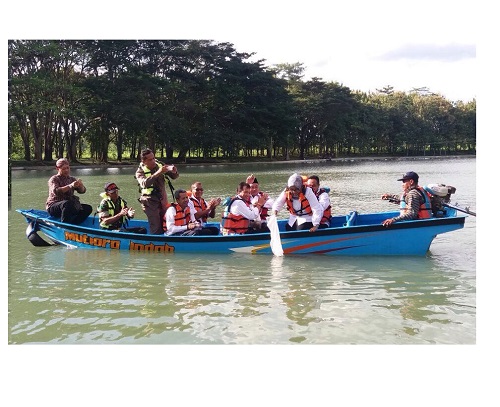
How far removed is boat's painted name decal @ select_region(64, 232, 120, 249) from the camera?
8234 millimetres

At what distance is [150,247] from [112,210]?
900 millimetres

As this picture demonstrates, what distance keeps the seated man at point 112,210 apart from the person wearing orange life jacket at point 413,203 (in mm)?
3957

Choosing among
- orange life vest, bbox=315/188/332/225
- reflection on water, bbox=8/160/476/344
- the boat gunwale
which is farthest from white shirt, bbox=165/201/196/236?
orange life vest, bbox=315/188/332/225

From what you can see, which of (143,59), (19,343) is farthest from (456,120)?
(19,343)

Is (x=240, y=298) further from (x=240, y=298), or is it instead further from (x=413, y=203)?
(x=413, y=203)

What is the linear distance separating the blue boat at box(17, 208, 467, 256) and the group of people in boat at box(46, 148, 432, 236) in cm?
17

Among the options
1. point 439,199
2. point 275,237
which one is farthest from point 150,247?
point 439,199

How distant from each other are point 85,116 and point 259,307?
90.6 feet

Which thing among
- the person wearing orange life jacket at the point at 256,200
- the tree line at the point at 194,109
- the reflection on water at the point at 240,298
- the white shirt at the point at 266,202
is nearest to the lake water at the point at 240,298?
the reflection on water at the point at 240,298

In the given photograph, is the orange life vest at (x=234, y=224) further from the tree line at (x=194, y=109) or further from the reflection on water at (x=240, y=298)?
the tree line at (x=194, y=109)

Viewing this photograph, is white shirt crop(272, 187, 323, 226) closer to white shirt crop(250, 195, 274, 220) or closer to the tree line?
white shirt crop(250, 195, 274, 220)

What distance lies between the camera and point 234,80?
37688 millimetres

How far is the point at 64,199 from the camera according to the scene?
866 cm

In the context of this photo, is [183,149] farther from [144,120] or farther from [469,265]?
[469,265]
